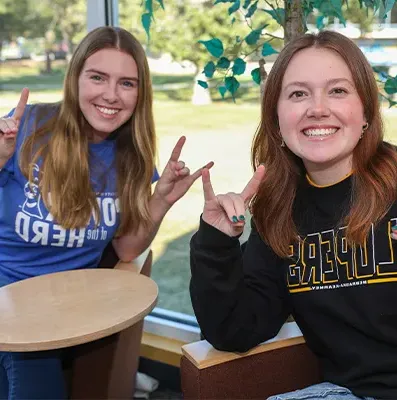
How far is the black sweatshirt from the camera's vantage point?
1.28m

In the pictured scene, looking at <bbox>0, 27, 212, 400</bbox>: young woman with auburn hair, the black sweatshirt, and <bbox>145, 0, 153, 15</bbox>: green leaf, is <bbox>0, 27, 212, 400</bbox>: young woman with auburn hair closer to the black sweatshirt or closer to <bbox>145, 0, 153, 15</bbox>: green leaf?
<bbox>145, 0, 153, 15</bbox>: green leaf

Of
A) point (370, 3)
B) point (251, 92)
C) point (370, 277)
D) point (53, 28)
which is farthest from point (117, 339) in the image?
point (53, 28)

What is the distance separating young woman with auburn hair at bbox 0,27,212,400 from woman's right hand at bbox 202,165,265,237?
0.55 metres

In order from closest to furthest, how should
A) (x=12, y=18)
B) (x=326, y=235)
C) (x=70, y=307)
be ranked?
(x=326, y=235) → (x=70, y=307) → (x=12, y=18)

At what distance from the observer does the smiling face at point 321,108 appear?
1.28 metres

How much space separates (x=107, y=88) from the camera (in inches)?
71.7

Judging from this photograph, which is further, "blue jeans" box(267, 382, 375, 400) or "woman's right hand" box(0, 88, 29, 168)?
"woman's right hand" box(0, 88, 29, 168)

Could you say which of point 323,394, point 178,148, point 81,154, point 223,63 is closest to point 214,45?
point 223,63

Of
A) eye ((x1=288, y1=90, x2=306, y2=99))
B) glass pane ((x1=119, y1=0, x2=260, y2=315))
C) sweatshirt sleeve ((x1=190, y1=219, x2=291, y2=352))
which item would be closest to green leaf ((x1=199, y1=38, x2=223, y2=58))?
glass pane ((x1=119, y1=0, x2=260, y2=315))

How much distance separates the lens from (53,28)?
2.77 metres

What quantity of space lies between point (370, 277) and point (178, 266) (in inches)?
65.4

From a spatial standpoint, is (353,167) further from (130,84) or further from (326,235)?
(130,84)

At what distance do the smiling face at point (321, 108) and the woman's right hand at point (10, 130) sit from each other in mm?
835

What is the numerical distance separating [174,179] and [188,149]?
734 millimetres
